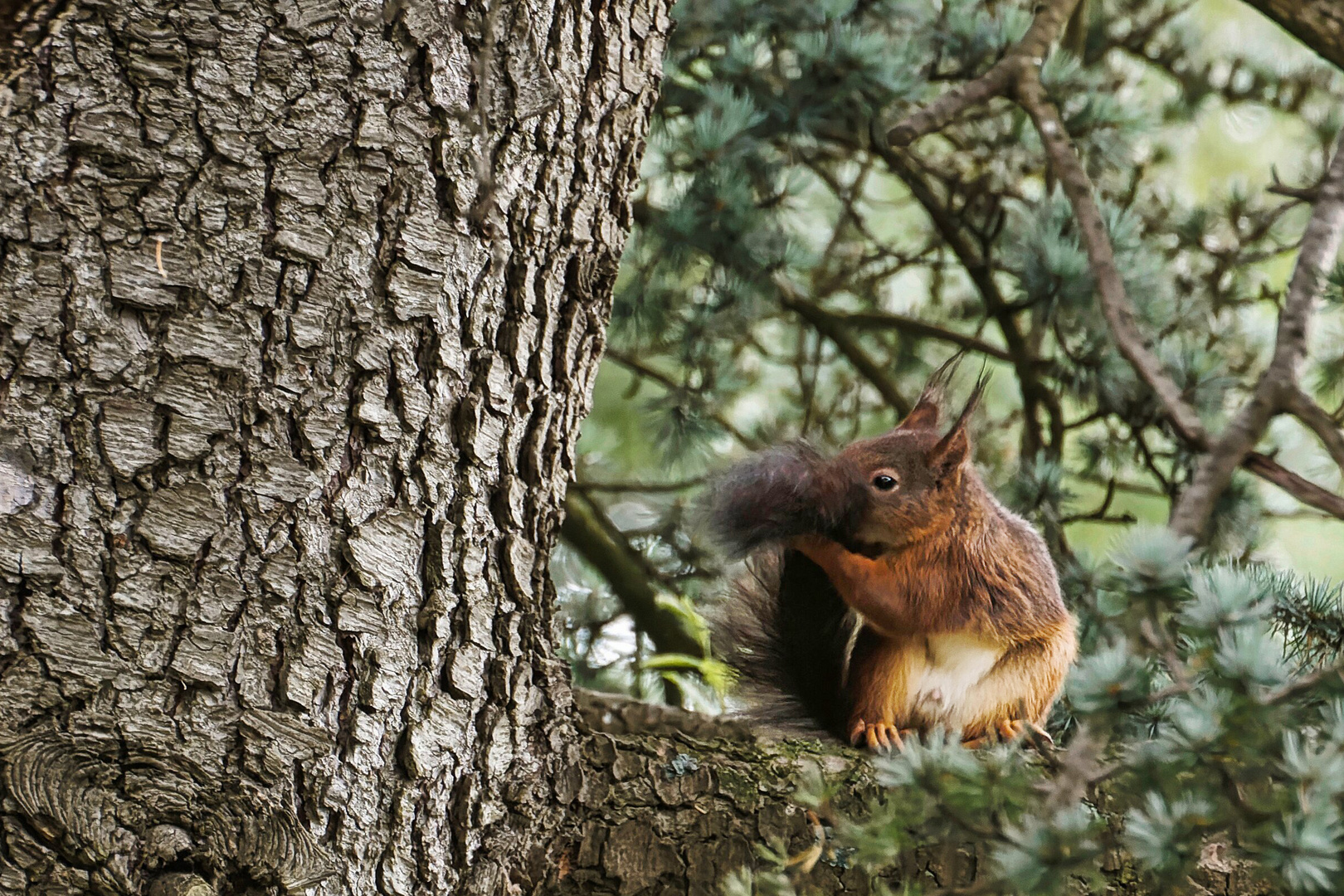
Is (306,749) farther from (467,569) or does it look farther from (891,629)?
(891,629)

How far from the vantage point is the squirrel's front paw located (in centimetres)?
130

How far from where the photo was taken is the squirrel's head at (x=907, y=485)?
130 centimetres

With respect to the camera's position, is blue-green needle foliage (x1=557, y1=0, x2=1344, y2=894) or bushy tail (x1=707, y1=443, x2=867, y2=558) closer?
bushy tail (x1=707, y1=443, x2=867, y2=558)

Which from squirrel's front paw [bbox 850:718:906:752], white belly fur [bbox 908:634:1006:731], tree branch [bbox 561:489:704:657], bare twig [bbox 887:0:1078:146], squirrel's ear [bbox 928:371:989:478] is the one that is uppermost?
bare twig [bbox 887:0:1078:146]

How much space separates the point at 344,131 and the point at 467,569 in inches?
14.1

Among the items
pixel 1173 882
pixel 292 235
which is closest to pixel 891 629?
pixel 1173 882

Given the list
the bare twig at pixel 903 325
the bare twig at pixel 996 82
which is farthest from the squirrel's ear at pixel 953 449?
the bare twig at pixel 903 325

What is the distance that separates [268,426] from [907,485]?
2.32 feet

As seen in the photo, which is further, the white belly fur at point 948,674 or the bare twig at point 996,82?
the bare twig at point 996,82

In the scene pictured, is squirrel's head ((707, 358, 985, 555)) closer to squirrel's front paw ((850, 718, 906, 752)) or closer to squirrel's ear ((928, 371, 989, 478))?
squirrel's ear ((928, 371, 989, 478))

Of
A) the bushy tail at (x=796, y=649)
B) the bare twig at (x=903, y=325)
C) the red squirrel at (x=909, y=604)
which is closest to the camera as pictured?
the red squirrel at (x=909, y=604)


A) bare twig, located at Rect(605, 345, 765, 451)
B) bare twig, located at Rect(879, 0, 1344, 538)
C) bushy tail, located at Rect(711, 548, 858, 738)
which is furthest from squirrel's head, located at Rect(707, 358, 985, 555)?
bare twig, located at Rect(605, 345, 765, 451)

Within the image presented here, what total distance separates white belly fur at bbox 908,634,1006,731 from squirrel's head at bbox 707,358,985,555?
5.3 inches

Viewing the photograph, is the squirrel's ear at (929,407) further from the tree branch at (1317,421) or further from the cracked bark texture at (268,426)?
the cracked bark texture at (268,426)
